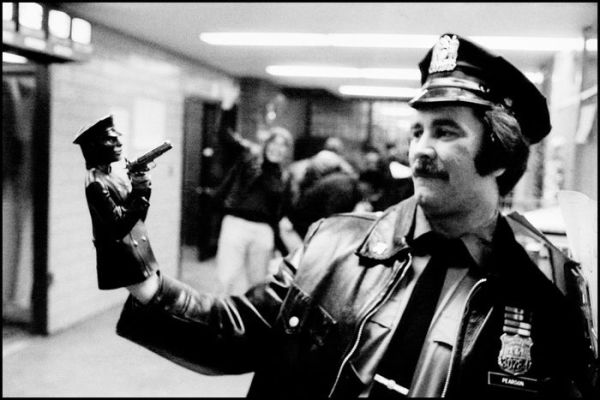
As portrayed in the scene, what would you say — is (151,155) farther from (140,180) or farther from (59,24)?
(59,24)

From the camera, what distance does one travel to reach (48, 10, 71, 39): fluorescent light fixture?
2621 millimetres

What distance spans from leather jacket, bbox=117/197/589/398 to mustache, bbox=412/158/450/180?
149 millimetres

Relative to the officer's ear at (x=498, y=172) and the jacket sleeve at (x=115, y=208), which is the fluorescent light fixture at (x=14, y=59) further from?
the officer's ear at (x=498, y=172)

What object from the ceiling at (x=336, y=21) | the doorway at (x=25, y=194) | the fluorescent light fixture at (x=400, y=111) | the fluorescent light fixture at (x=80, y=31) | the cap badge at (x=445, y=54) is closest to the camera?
the cap badge at (x=445, y=54)

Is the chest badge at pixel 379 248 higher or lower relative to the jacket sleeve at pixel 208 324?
higher

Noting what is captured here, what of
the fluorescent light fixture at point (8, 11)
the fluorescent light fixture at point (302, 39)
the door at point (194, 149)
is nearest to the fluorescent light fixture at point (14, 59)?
the fluorescent light fixture at point (8, 11)

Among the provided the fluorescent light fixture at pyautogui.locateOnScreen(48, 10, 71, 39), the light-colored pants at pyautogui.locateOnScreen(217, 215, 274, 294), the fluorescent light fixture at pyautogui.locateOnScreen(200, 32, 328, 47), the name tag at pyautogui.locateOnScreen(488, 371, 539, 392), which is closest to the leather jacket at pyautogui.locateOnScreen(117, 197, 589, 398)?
the name tag at pyautogui.locateOnScreen(488, 371, 539, 392)

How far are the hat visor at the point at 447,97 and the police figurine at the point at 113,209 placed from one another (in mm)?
430

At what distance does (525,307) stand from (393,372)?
220 millimetres

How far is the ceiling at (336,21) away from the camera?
2518mm

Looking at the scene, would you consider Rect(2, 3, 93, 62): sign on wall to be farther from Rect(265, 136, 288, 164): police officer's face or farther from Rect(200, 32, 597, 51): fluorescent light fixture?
Rect(265, 136, 288, 164): police officer's face

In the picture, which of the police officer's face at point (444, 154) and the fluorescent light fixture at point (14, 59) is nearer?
the police officer's face at point (444, 154)

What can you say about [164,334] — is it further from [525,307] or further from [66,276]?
[66,276]

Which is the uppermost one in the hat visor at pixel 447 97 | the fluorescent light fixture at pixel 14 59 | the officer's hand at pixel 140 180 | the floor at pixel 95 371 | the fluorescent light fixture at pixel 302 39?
the fluorescent light fixture at pixel 302 39
